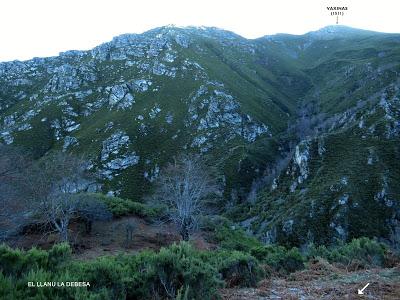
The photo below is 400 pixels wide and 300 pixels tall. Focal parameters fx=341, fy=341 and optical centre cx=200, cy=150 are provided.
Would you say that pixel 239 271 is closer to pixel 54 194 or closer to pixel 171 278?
pixel 171 278

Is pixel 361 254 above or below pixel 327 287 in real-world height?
below

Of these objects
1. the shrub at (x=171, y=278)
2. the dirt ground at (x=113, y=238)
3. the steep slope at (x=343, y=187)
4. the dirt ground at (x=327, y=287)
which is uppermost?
the shrub at (x=171, y=278)

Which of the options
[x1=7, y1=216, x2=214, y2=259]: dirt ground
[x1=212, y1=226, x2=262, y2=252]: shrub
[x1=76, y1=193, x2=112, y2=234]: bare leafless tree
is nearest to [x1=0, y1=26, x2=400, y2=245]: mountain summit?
[x1=212, y1=226, x2=262, y2=252]: shrub

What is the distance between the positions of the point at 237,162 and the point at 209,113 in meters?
25.9

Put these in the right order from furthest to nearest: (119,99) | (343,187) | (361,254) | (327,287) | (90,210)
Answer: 1. (119,99)
2. (343,187)
3. (90,210)
4. (361,254)
5. (327,287)

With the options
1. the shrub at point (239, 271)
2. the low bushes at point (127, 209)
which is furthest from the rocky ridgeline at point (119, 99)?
the shrub at point (239, 271)

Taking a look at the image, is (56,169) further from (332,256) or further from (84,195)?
(332,256)

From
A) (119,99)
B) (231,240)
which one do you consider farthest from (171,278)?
(119,99)

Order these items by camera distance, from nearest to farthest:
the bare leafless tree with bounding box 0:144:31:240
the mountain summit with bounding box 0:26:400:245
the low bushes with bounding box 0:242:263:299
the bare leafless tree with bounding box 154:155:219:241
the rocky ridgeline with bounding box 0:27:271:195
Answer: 1. the low bushes with bounding box 0:242:263:299
2. the bare leafless tree with bounding box 0:144:31:240
3. the bare leafless tree with bounding box 154:155:219:241
4. the mountain summit with bounding box 0:26:400:245
5. the rocky ridgeline with bounding box 0:27:271:195

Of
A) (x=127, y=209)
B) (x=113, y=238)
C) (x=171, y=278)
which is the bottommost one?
(x=113, y=238)

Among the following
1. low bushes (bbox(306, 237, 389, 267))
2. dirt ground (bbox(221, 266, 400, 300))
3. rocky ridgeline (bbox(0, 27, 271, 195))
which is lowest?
low bushes (bbox(306, 237, 389, 267))

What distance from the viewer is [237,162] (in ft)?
367

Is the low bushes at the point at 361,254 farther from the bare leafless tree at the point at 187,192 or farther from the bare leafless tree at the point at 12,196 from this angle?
the bare leafless tree at the point at 12,196

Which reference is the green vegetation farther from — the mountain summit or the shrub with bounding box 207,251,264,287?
the mountain summit
